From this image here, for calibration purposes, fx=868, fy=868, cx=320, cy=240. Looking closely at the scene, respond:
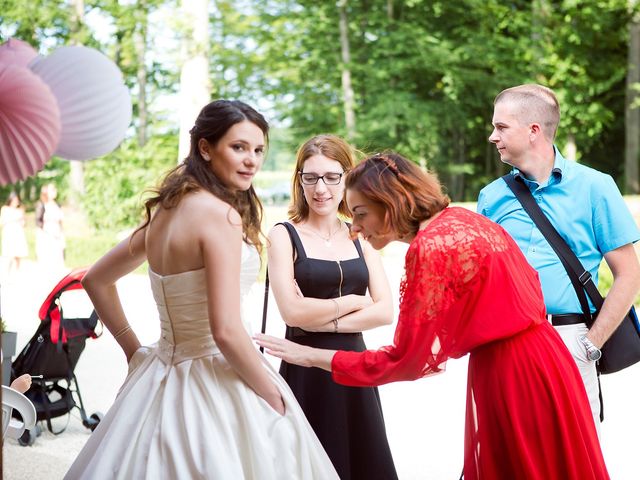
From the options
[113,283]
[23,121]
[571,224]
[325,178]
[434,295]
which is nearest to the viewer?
[434,295]

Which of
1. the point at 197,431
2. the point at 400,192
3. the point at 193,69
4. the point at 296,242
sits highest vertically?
the point at 193,69

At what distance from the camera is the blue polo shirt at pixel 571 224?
3.69m

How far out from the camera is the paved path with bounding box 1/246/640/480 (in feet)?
19.1

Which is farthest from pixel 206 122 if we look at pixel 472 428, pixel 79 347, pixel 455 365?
pixel 455 365

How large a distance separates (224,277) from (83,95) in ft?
2.77

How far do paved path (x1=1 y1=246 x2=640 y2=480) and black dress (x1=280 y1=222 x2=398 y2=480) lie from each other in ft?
6.64

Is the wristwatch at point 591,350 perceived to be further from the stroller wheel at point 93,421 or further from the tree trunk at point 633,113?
the tree trunk at point 633,113

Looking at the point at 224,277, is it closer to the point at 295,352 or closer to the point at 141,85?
the point at 295,352

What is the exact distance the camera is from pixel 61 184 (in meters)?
32.7

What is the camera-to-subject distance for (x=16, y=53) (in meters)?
2.76

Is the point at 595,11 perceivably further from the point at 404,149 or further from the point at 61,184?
the point at 61,184

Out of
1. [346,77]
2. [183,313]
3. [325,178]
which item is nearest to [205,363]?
[183,313]

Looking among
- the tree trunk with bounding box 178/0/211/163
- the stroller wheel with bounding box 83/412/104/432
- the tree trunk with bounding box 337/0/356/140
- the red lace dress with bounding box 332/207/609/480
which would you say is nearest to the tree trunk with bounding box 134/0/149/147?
the tree trunk with bounding box 337/0/356/140

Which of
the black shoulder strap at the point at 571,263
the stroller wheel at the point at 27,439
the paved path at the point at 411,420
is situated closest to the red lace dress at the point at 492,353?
the black shoulder strap at the point at 571,263
